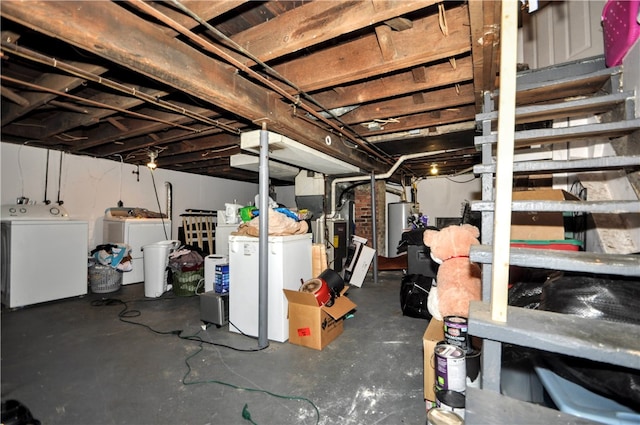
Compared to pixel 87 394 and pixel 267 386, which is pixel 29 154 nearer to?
pixel 87 394

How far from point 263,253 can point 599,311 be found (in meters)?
2.13

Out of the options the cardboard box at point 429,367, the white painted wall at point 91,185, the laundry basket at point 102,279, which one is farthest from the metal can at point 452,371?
the white painted wall at point 91,185

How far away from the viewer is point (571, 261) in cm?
93

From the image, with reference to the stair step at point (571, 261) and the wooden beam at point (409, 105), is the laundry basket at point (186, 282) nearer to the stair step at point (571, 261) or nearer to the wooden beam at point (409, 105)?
the wooden beam at point (409, 105)

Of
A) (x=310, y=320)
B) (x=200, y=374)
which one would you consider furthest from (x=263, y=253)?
(x=200, y=374)

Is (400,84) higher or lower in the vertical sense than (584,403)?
higher

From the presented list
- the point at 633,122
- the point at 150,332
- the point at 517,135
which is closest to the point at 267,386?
the point at 150,332

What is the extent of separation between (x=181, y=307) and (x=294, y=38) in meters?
3.54

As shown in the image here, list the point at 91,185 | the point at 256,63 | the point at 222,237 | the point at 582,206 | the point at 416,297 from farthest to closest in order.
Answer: the point at 91,185
the point at 222,237
the point at 416,297
the point at 256,63
the point at 582,206

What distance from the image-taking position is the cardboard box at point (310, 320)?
97.6 inches

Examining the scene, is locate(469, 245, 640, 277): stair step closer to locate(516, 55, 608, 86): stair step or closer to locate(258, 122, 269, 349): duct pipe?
locate(516, 55, 608, 86): stair step

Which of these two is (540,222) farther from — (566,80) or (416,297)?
(416,297)

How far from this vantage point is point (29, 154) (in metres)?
4.16

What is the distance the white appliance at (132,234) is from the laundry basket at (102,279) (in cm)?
43
